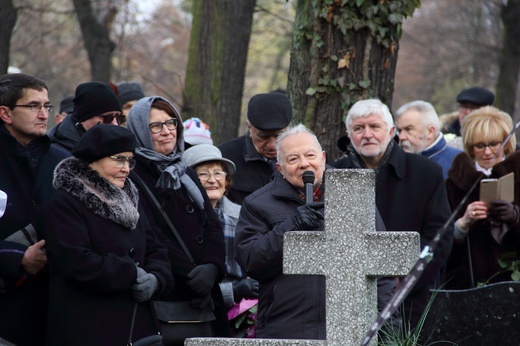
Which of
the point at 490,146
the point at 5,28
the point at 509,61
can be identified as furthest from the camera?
the point at 509,61

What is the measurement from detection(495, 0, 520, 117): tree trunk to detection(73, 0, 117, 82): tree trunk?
Answer: 23.9ft

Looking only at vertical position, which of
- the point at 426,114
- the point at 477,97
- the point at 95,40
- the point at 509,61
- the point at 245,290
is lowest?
the point at 245,290

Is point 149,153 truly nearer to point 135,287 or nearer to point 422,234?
point 135,287

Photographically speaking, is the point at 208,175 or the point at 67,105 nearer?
the point at 208,175

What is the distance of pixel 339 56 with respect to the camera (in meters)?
8.04

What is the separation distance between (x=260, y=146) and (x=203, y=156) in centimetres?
70

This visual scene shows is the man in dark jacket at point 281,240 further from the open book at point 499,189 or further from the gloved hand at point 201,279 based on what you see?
the open book at point 499,189

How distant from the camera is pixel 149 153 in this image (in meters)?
6.22

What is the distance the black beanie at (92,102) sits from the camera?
654cm

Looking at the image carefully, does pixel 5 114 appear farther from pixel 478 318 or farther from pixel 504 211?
pixel 504 211

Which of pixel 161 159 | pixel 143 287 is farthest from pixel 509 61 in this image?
pixel 143 287

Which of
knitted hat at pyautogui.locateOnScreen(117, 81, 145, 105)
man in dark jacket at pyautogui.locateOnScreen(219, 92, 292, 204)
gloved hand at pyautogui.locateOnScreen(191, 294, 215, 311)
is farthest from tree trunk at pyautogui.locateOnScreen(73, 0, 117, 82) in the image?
gloved hand at pyautogui.locateOnScreen(191, 294, 215, 311)

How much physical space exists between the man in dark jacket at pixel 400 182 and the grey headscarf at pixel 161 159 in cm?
125

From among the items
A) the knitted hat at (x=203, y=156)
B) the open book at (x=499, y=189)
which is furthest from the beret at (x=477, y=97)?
the knitted hat at (x=203, y=156)
